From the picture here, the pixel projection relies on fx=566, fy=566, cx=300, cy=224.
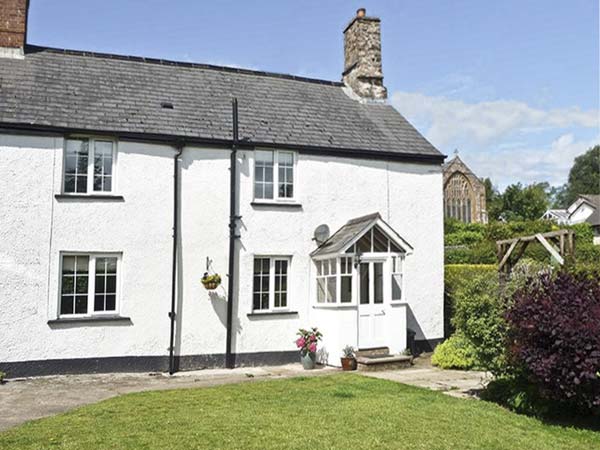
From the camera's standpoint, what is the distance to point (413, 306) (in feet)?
56.8

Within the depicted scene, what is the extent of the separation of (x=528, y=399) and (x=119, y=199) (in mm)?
10534

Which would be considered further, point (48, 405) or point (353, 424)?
point (48, 405)

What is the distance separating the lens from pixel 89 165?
14578 mm

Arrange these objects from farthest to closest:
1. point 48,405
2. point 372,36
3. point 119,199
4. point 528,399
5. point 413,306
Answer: point 372,36
point 413,306
point 119,199
point 48,405
point 528,399

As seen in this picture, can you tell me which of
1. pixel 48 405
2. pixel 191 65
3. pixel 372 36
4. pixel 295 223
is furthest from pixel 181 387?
pixel 372 36

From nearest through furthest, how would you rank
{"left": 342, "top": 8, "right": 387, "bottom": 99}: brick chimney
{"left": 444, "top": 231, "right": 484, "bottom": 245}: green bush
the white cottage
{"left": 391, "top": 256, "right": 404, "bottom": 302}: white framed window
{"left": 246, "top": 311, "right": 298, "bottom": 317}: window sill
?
the white cottage, {"left": 246, "top": 311, "right": 298, "bottom": 317}: window sill, {"left": 391, "top": 256, "right": 404, "bottom": 302}: white framed window, {"left": 342, "top": 8, "right": 387, "bottom": 99}: brick chimney, {"left": 444, "top": 231, "right": 484, "bottom": 245}: green bush

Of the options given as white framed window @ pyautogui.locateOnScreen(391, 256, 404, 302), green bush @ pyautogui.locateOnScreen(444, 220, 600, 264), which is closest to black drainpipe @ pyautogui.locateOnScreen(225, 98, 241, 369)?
white framed window @ pyautogui.locateOnScreen(391, 256, 404, 302)

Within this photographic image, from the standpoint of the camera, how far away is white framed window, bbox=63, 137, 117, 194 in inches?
568

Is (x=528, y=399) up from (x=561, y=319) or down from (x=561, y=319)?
down

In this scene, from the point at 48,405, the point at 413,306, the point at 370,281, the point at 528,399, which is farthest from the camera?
the point at 413,306

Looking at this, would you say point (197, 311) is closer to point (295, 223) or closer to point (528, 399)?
point (295, 223)

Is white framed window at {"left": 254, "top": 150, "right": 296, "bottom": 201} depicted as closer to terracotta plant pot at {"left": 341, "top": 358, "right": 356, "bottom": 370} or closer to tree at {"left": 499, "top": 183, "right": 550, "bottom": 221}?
terracotta plant pot at {"left": 341, "top": 358, "right": 356, "bottom": 370}

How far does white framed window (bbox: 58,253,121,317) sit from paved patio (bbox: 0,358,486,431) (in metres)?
1.64

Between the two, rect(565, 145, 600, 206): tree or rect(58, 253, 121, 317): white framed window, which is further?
rect(565, 145, 600, 206): tree
